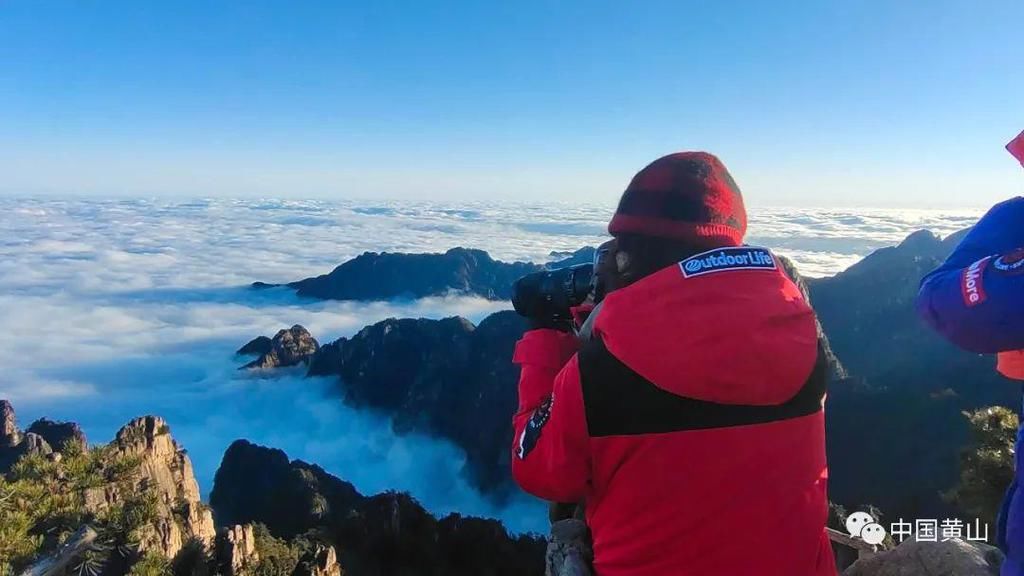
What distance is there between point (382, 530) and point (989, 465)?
1222 inches

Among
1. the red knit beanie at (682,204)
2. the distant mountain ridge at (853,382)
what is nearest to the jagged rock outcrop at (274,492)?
the distant mountain ridge at (853,382)

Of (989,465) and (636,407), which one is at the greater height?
(636,407)

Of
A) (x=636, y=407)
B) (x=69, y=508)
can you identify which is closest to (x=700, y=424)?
(x=636, y=407)

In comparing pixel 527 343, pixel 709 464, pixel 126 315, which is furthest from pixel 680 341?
pixel 126 315

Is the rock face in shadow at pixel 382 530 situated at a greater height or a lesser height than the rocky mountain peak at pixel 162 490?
lesser

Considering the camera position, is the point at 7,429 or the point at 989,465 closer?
the point at 989,465

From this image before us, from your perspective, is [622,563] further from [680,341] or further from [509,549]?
[509,549]

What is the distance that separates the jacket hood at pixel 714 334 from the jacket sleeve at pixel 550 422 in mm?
212

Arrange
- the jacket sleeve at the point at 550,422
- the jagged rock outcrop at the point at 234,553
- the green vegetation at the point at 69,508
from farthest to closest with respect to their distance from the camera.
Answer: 1. the jagged rock outcrop at the point at 234,553
2. the green vegetation at the point at 69,508
3. the jacket sleeve at the point at 550,422

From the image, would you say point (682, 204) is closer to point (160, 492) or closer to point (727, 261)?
point (727, 261)

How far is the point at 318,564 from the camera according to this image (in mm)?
15164

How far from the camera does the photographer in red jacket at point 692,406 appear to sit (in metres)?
1.60

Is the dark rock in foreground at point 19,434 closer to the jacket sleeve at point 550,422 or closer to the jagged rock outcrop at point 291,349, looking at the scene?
the jacket sleeve at point 550,422

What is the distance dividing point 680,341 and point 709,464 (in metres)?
0.38
